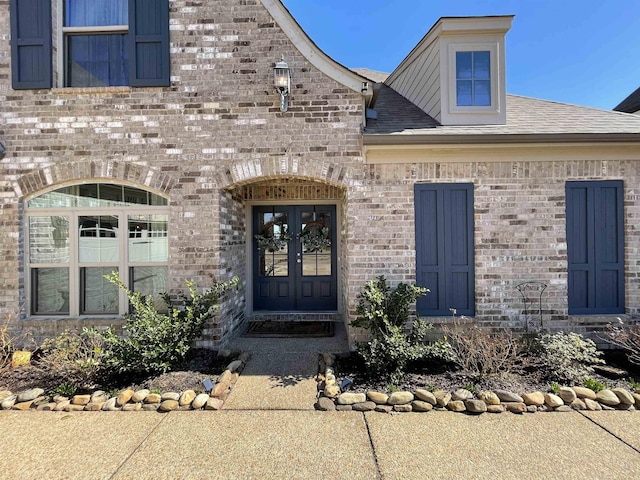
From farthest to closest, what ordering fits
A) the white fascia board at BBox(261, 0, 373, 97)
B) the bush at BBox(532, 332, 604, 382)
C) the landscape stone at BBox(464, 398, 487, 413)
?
1. the white fascia board at BBox(261, 0, 373, 97)
2. the bush at BBox(532, 332, 604, 382)
3. the landscape stone at BBox(464, 398, 487, 413)

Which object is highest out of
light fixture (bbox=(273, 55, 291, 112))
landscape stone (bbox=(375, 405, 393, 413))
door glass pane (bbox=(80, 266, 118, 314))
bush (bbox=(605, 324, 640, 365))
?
light fixture (bbox=(273, 55, 291, 112))

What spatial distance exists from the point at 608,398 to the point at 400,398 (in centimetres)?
217

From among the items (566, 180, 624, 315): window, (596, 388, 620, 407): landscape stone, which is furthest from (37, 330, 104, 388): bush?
(566, 180, 624, 315): window

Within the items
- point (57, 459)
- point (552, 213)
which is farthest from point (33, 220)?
point (552, 213)

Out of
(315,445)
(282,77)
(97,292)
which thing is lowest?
(315,445)

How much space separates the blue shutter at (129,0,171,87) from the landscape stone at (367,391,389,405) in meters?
4.89

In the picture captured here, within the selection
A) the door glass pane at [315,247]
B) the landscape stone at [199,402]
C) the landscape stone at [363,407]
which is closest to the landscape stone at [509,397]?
the landscape stone at [363,407]

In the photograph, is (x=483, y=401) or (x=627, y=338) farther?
(x=627, y=338)

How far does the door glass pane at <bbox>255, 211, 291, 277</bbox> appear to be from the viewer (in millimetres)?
6414

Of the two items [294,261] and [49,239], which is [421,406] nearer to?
[294,261]

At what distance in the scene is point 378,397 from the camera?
3.44m

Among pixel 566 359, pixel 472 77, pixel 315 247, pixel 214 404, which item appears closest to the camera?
pixel 214 404

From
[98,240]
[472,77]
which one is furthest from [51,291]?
[472,77]

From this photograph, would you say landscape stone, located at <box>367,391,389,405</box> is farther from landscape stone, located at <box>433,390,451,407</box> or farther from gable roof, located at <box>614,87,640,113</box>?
gable roof, located at <box>614,87,640,113</box>
